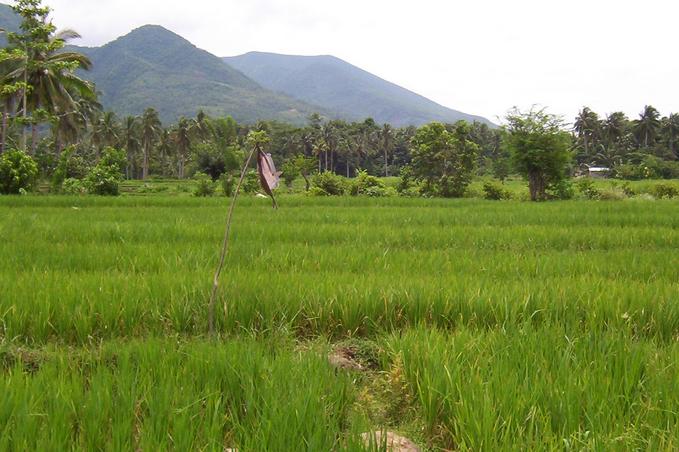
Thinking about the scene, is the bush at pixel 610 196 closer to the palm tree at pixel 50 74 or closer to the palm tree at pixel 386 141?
the palm tree at pixel 50 74

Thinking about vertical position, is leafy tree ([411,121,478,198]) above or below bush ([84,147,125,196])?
above

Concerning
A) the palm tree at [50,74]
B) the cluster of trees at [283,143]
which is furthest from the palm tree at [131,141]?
the palm tree at [50,74]

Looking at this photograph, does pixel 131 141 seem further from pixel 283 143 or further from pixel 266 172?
pixel 266 172

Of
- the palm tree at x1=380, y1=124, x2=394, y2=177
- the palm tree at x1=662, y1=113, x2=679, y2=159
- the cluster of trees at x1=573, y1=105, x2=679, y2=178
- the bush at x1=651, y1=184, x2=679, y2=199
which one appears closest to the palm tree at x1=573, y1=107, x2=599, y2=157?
the cluster of trees at x1=573, y1=105, x2=679, y2=178

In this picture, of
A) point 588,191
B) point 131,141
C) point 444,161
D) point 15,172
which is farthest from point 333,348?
point 131,141

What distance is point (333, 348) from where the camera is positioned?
89.3 inches

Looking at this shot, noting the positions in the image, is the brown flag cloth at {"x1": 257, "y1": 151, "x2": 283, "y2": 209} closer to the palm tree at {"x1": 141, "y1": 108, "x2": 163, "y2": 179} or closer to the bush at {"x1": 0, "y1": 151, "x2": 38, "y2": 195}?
the bush at {"x1": 0, "y1": 151, "x2": 38, "y2": 195}

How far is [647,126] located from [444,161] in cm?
4923

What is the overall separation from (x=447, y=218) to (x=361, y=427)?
23.1 feet

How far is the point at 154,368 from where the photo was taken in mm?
1783

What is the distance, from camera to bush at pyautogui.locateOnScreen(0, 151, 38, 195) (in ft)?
50.1

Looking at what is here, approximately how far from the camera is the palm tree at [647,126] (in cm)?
6425

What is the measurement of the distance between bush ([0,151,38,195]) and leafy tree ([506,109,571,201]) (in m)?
18.5

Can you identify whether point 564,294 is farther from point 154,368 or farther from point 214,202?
point 214,202
